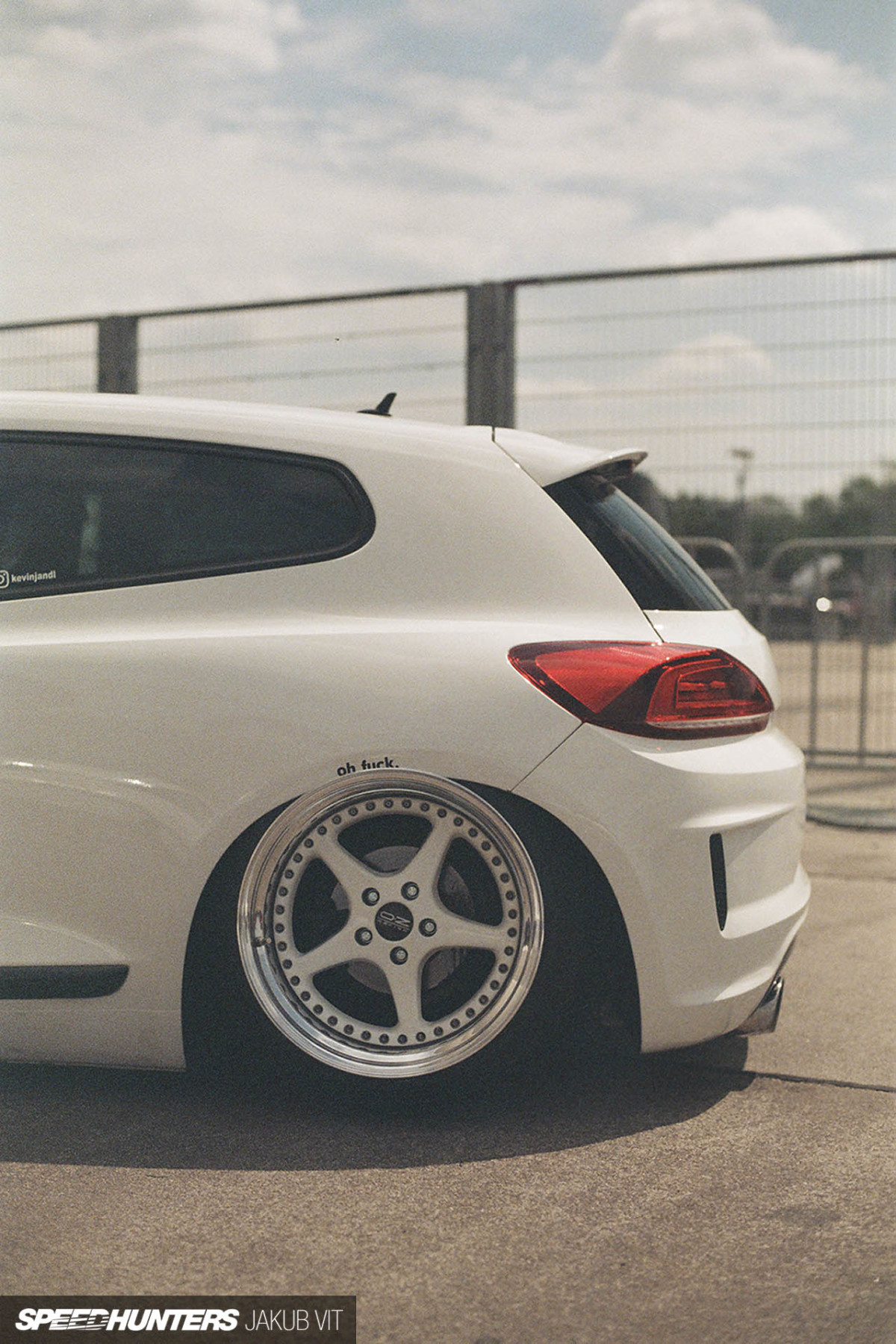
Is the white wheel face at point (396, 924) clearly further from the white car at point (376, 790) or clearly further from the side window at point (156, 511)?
the side window at point (156, 511)

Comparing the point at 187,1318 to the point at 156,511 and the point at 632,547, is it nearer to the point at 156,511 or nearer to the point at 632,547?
the point at 156,511

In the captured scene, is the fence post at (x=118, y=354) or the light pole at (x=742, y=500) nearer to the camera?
the light pole at (x=742, y=500)

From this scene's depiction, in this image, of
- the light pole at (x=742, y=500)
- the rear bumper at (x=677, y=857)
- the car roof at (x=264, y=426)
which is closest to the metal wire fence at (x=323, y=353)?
the light pole at (x=742, y=500)

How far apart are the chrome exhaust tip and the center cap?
→ 78 centimetres

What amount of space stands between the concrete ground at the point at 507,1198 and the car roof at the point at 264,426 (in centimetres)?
143

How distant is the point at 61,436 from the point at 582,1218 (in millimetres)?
2032

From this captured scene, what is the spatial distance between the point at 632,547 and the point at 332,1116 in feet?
4.66

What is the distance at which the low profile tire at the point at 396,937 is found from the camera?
9.75 feet

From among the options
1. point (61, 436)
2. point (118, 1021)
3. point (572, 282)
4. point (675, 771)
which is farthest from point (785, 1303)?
point (572, 282)

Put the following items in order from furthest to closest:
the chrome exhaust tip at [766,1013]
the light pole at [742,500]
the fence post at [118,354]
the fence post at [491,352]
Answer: the fence post at [118,354], the light pole at [742,500], the fence post at [491,352], the chrome exhaust tip at [766,1013]

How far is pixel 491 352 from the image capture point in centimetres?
786

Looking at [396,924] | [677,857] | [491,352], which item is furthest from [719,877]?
[491,352]

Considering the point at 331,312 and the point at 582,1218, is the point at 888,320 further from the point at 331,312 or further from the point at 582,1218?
the point at 582,1218

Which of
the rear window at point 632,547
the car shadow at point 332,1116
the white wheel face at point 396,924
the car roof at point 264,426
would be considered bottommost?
the car shadow at point 332,1116
